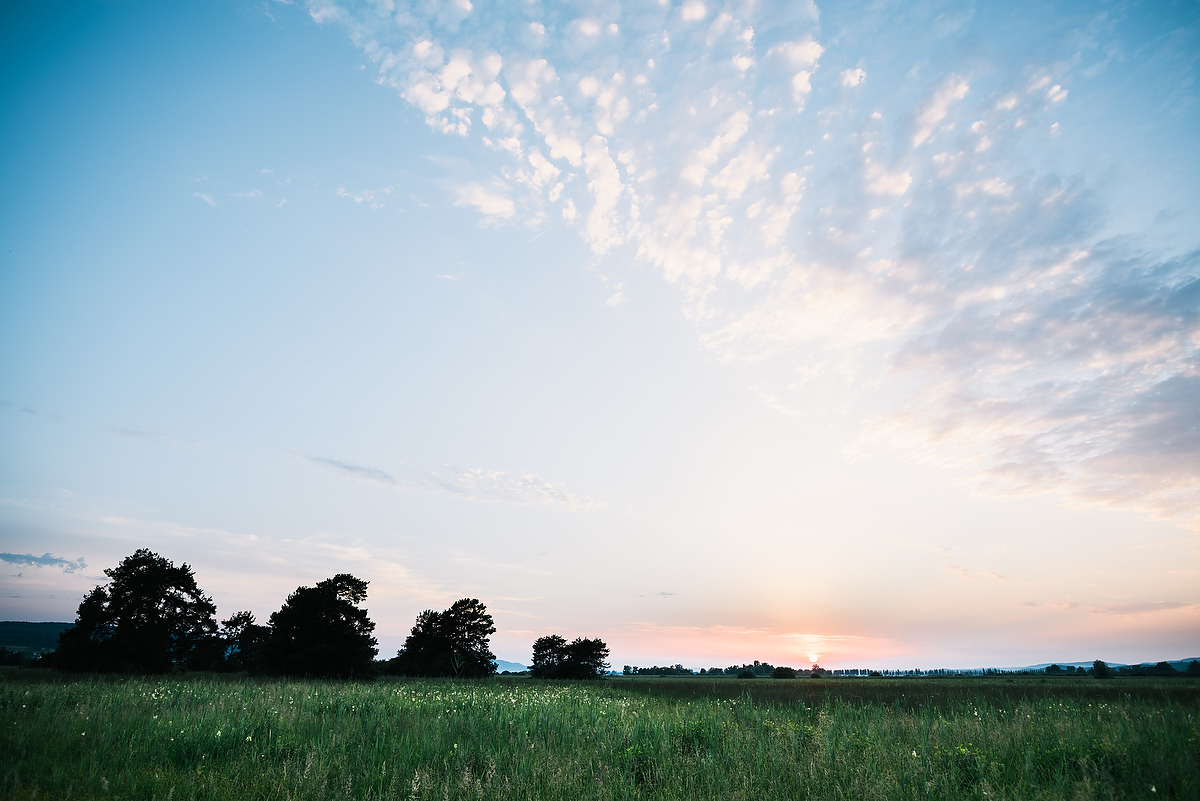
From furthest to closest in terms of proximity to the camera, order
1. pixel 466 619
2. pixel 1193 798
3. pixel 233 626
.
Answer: pixel 233 626 < pixel 466 619 < pixel 1193 798

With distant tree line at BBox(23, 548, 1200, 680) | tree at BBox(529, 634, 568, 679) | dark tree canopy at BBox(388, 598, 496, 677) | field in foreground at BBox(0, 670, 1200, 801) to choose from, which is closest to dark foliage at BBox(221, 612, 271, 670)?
distant tree line at BBox(23, 548, 1200, 680)

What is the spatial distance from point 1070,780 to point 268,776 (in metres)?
12.0

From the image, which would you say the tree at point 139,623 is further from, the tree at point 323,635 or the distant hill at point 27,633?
the distant hill at point 27,633

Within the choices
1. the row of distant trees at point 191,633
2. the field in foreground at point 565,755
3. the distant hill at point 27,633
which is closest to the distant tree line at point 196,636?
the row of distant trees at point 191,633

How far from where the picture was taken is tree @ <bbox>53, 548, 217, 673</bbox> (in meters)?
32.1

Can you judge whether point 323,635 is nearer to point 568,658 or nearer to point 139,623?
point 139,623

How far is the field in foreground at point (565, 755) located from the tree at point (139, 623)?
26.4 meters

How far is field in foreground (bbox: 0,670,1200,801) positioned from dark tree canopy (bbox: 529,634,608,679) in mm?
66540

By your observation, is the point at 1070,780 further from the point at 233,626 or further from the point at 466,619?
the point at 233,626

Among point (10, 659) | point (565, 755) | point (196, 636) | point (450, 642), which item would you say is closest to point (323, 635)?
point (196, 636)

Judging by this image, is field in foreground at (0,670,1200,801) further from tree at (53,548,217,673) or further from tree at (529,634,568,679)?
tree at (529,634,568,679)

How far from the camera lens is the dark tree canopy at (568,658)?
72812 mm

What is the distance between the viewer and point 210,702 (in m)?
13.8

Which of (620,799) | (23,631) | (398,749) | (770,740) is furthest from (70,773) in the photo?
(23,631)
